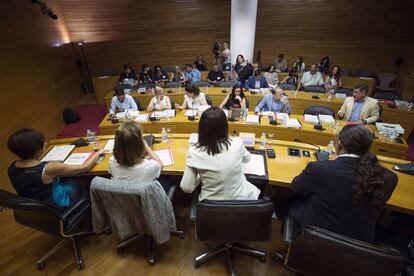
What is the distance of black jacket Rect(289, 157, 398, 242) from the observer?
4.79 ft

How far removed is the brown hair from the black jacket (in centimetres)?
135

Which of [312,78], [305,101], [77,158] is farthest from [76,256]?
[312,78]

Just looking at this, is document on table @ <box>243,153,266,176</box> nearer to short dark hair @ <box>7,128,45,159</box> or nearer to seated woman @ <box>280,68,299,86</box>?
short dark hair @ <box>7,128,45,159</box>

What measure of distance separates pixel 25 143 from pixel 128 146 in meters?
0.88

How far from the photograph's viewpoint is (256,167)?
2342mm

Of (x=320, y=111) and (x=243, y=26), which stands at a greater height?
(x=243, y=26)

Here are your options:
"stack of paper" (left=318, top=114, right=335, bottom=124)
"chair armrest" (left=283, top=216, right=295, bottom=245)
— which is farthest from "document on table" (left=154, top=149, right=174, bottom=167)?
"stack of paper" (left=318, top=114, right=335, bottom=124)

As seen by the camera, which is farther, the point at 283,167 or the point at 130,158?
the point at 283,167

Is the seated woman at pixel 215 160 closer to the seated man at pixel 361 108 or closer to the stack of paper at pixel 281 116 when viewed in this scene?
the stack of paper at pixel 281 116

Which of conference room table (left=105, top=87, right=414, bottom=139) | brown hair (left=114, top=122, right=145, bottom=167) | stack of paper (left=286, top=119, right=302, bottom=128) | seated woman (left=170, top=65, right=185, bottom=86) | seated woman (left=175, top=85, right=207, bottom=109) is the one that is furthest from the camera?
seated woman (left=170, top=65, right=185, bottom=86)

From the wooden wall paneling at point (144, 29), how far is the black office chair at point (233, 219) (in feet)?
27.2

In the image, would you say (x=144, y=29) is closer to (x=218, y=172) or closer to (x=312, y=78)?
(x=312, y=78)

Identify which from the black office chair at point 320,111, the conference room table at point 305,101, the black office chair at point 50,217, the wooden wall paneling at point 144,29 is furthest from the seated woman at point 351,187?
the wooden wall paneling at point 144,29

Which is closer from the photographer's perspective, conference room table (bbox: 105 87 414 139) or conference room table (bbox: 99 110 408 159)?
conference room table (bbox: 99 110 408 159)
